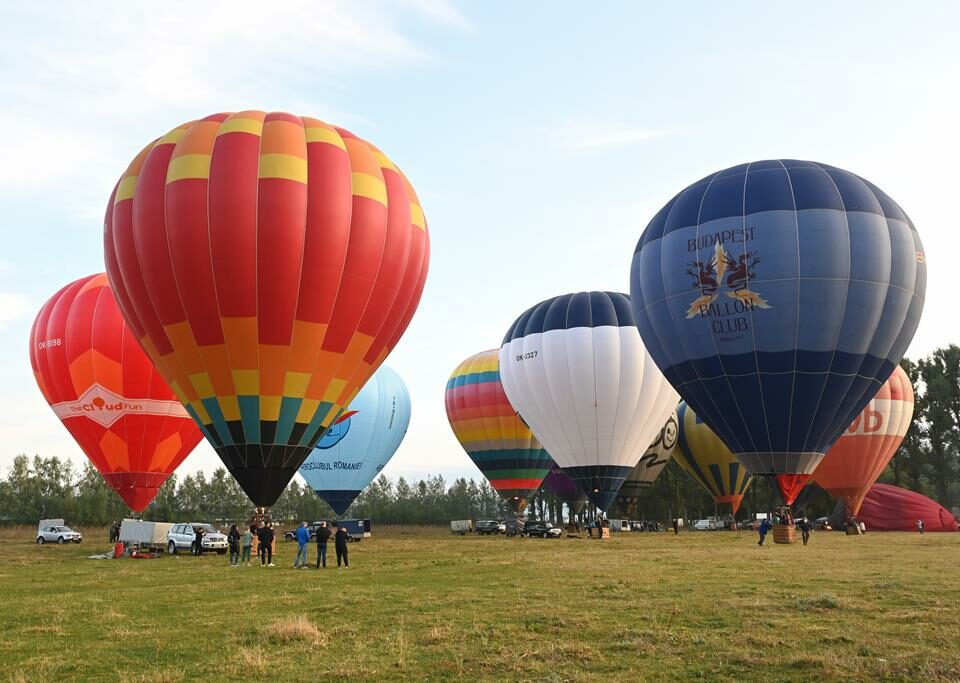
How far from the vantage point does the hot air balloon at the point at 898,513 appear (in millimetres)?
45469

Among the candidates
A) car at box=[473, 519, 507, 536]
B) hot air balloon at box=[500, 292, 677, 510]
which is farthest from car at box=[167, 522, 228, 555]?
car at box=[473, 519, 507, 536]

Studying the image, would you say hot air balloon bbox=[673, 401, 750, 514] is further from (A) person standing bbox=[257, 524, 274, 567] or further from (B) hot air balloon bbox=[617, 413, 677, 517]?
(A) person standing bbox=[257, 524, 274, 567]

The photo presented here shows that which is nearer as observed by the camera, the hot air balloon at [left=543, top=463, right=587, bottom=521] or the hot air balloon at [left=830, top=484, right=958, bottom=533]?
the hot air balloon at [left=830, top=484, right=958, bottom=533]

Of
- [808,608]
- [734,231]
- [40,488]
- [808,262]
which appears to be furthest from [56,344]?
[40,488]

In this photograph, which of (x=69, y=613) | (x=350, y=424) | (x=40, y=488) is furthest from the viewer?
(x=40, y=488)

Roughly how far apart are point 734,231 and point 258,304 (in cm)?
1502

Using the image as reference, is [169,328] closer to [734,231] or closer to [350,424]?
[734,231]

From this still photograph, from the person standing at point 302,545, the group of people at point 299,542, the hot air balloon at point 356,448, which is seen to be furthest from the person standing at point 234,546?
the hot air balloon at point 356,448

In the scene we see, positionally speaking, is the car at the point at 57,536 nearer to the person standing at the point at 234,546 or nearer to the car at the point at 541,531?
the car at the point at 541,531

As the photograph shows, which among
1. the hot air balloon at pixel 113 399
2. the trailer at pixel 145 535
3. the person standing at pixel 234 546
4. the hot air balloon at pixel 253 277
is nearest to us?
the hot air balloon at pixel 253 277

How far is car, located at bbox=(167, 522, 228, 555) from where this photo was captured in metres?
29.9

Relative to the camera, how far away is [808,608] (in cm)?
1126

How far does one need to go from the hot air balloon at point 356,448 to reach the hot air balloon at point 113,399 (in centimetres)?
1582

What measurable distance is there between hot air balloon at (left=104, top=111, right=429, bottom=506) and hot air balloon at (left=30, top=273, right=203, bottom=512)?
886cm
